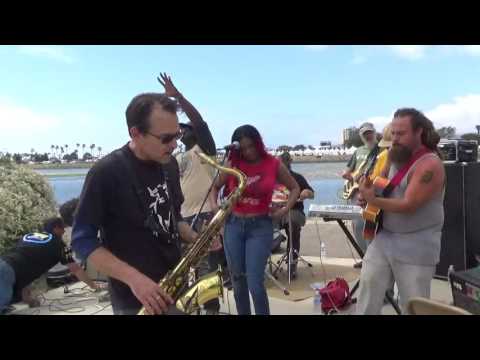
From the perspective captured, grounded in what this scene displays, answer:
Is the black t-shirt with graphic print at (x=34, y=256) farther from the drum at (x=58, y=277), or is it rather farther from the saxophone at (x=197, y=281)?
the saxophone at (x=197, y=281)

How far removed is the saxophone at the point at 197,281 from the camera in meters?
2.17

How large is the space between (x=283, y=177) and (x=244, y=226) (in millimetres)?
610

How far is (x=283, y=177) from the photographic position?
3.81 m

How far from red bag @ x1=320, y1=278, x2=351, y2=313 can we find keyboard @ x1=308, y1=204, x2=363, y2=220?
817mm

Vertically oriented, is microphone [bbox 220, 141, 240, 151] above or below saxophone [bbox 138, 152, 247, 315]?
above

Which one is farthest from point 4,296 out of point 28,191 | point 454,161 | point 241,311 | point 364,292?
point 454,161

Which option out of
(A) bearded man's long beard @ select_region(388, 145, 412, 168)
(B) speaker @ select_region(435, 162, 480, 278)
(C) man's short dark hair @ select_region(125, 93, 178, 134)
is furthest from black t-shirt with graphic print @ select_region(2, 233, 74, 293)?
(B) speaker @ select_region(435, 162, 480, 278)

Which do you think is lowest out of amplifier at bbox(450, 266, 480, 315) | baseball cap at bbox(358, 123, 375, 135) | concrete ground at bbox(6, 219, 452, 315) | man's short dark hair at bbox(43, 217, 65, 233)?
concrete ground at bbox(6, 219, 452, 315)

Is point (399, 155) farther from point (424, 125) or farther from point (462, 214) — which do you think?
point (462, 214)

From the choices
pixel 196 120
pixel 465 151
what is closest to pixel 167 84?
pixel 196 120

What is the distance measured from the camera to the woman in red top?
11.6 ft

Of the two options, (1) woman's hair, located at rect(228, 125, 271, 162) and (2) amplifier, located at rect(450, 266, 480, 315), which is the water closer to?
(1) woman's hair, located at rect(228, 125, 271, 162)

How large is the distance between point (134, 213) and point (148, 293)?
1.29 ft
